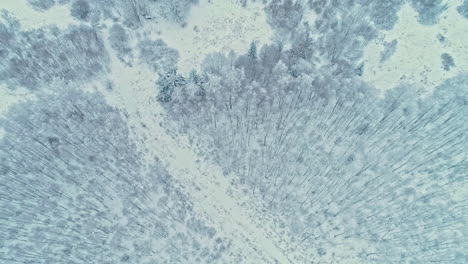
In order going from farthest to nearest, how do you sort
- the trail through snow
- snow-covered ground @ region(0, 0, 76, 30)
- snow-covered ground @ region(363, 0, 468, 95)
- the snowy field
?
snow-covered ground @ region(363, 0, 468, 95) → snow-covered ground @ region(0, 0, 76, 30) → the trail through snow → the snowy field

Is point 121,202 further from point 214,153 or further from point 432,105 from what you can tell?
point 432,105

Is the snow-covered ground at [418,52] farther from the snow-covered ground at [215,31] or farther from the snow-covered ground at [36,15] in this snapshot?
the snow-covered ground at [36,15]

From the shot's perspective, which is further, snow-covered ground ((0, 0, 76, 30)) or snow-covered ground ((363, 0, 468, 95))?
snow-covered ground ((363, 0, 468, 95))

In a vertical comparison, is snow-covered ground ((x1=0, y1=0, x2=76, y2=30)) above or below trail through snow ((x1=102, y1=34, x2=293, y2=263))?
above

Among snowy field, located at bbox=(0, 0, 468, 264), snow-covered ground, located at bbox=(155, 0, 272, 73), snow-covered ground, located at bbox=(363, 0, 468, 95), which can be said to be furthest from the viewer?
snow-covered ground, located at bbox=(155, 0, 272, 73)

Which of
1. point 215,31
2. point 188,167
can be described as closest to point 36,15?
point 215,31

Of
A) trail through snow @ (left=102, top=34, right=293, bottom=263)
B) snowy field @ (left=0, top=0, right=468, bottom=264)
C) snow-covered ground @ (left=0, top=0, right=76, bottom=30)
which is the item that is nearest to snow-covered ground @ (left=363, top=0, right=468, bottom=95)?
snowy field @ (left=0, top=0, right=468, bottom=264)

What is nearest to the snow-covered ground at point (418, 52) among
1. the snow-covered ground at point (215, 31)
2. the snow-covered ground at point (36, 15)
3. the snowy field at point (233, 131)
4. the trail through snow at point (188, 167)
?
the snowy field at point (233, 131)

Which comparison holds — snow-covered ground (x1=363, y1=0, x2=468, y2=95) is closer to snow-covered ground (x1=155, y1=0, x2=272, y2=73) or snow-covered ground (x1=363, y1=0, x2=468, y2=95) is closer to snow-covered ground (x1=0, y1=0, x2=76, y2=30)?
snow-covered ground (x1=155, y1=0, x2=272, y2=73)
